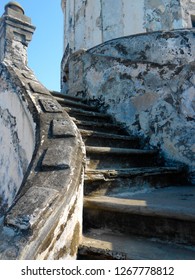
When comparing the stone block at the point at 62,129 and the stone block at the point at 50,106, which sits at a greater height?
the stone block at the point at 50,106

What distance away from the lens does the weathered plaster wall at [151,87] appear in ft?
9.83

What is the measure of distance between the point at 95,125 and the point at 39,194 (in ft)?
6.69

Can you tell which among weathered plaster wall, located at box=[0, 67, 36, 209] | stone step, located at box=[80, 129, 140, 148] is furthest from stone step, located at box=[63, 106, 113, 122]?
weathered plaster wall, located at box=[0, 67, 36, 209]

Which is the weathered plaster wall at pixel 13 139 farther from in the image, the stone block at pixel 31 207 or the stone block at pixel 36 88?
the stone block at pixel 31 207

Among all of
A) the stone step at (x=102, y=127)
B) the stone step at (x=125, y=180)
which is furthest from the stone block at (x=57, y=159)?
the stone step at (x=102, y=127)

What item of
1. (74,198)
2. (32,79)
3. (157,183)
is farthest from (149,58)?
(74,198)

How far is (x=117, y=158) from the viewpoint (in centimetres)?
262

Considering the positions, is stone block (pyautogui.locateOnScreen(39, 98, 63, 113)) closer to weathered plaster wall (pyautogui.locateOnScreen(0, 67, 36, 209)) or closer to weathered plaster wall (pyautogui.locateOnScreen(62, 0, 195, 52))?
weathered plaster wall (pyautogui.locateOnScreen(0, 67, 36, 209))

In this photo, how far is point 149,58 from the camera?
4.53 meters

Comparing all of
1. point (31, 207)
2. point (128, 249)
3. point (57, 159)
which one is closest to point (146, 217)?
point (128, 249)

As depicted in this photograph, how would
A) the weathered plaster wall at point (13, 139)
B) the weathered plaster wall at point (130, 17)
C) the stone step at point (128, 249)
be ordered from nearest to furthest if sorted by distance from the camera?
the stone step at point (128, 249), the weathered plaster wall at point (13, 139), the weathered plaster wall at point (130, 17)

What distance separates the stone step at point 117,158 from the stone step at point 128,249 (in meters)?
0.87

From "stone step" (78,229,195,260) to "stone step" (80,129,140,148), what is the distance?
1.29 m
